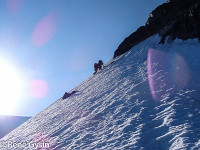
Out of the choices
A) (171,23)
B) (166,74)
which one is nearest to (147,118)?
(166,74)

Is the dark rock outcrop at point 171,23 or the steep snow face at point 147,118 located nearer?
the steep snow face at point 147,118

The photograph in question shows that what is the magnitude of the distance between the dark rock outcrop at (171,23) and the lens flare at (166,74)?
3.49m

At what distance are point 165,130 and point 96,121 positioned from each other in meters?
4.09

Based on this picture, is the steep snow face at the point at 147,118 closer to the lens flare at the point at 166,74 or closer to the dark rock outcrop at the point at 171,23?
the lens flare at the point at 166,74

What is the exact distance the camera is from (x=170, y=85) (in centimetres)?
1157

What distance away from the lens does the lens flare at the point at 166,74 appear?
11.1 m

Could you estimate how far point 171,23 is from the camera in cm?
2409

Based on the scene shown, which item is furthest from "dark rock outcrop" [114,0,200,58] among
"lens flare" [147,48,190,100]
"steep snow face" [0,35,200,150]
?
"steep snow face" [0,35,200,150]

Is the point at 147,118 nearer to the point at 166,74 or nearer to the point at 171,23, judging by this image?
the point at 166,74

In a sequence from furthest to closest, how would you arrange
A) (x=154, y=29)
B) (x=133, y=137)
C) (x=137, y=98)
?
(x=154, y=29) < (x=137, y=98) < (x=133, y=137)

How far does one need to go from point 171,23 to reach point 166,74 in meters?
12.7

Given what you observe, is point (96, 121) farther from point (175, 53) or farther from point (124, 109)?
point (175, 53)

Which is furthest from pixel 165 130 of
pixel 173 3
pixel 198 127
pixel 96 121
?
pixel 173 3

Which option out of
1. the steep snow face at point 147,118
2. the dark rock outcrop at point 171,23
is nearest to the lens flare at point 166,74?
the steep snow face at point 147,118
